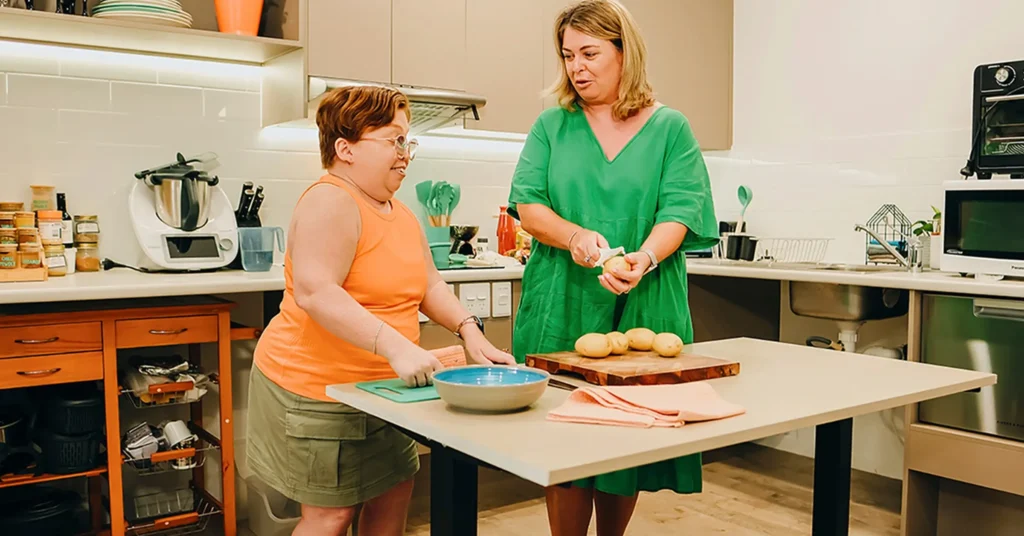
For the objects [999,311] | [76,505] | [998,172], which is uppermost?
[998,172]

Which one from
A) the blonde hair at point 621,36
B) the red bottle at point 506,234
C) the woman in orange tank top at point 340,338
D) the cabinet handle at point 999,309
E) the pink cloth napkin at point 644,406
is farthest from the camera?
the red bottle at point 506,234

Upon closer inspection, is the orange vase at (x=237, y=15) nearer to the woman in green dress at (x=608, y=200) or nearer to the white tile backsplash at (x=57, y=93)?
the white tile backsplash at (x=57, y=93)

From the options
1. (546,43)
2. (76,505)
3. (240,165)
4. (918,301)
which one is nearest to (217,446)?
(76,505)

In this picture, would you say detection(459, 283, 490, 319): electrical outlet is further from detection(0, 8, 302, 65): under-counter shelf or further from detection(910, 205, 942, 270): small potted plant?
Answer: detection(910, 205, 942, 270): small potted plant

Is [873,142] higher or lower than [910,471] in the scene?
higher

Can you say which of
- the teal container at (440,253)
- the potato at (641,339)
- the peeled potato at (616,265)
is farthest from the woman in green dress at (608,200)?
the teal container at (440,253)

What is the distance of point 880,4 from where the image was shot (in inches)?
147

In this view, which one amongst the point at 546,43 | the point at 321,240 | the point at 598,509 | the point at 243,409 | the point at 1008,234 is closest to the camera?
the point at 321,240

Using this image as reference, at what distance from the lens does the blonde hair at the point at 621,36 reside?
2055mm

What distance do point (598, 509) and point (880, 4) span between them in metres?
2.64

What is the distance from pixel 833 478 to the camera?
176cm

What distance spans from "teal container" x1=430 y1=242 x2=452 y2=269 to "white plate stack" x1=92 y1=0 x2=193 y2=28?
3.67 ft

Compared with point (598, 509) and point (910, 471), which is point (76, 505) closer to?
point (598, 509)

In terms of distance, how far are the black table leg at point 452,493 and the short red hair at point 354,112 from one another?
0.63m
